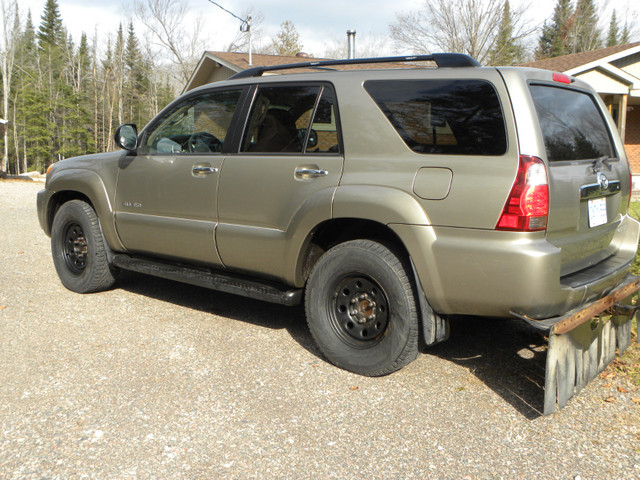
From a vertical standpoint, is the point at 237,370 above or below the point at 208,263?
below

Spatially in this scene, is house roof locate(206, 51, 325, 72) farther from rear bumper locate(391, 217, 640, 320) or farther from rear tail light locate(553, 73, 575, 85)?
rear bumper locate(391, 217, 640, 320)

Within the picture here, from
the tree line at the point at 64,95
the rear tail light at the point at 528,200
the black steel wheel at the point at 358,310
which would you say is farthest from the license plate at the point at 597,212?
the tree line at the point at 64,95

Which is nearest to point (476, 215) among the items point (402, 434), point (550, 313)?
point (550, 313)

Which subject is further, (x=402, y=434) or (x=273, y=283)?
(x=273, y=283)

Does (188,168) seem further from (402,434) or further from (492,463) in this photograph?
(492,463)

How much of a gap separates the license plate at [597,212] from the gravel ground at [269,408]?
102 cm

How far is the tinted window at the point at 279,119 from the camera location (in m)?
4.27

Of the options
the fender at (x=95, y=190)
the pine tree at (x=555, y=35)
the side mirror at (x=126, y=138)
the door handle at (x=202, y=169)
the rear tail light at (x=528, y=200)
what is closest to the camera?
the rear tail light at (x=528, y=200)

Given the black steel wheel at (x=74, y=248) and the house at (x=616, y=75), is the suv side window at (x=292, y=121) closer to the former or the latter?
the black steel wheel at (x=74, y=248)

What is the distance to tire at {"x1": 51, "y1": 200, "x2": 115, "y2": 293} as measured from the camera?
18.4ft

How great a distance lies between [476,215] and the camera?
334 cm

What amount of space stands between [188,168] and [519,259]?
2.66 m

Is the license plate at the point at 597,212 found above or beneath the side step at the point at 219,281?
above

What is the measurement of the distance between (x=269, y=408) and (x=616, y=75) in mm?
18626
